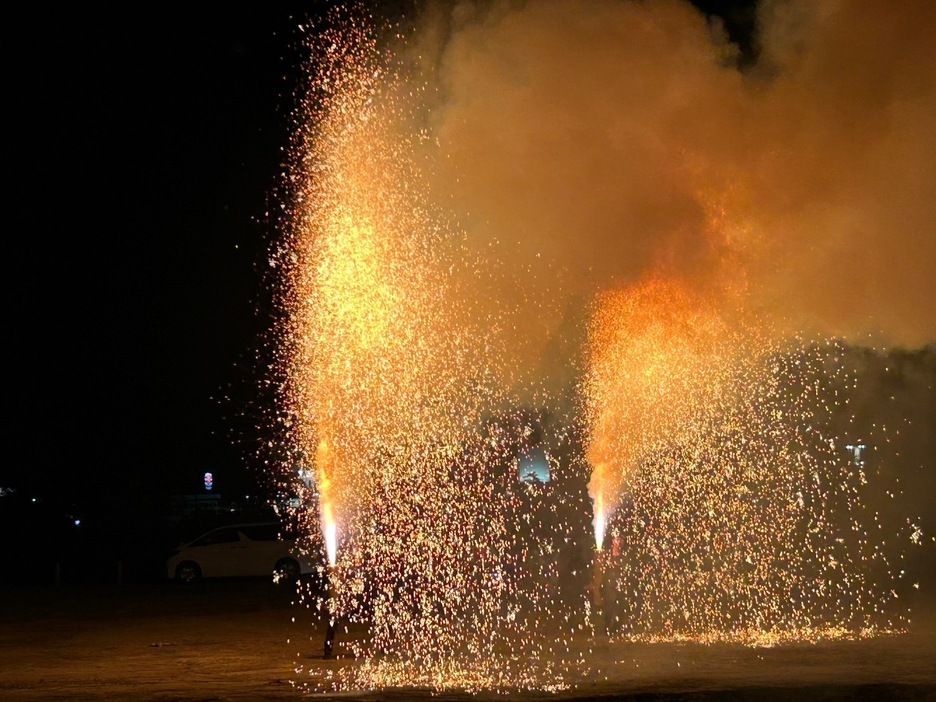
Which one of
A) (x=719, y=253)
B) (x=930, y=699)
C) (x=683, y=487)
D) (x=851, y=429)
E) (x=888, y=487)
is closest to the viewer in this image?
(x=930, y=699)

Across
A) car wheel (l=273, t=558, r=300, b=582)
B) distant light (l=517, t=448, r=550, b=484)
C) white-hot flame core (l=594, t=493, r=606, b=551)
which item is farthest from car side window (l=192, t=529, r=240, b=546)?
white-hot flame core (l=594, t=493, r=606, b=551)

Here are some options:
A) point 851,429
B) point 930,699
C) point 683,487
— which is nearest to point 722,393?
point 683,487

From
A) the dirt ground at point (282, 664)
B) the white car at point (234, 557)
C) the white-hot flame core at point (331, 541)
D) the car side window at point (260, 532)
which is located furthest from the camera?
the car side window at point (260, 532)

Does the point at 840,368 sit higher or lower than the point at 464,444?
higher

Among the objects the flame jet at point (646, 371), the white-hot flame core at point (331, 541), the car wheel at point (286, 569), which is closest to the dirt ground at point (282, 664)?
the white-hot flame core at point (331, 541)

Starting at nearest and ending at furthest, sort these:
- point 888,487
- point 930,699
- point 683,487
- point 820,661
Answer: point 930,699
point 820,661
point 683,487
point 888,487

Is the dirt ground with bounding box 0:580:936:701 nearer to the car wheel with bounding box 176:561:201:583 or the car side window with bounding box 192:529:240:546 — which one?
the car wheel with bounding box 176:561:201:583

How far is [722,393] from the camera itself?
14094 mm

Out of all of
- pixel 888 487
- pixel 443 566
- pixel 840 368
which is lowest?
pixel 443 566

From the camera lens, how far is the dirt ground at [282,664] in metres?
8.98

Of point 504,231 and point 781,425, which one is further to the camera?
point 781,425

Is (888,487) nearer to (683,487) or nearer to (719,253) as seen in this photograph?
(683,487)

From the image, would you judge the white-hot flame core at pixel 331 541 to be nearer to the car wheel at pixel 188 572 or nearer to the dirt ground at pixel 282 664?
the dirt ground at pixel 282 664

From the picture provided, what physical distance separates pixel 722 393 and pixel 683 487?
173cm
